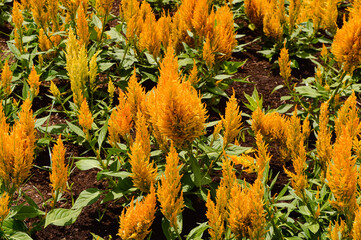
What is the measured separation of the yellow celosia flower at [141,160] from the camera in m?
2.04

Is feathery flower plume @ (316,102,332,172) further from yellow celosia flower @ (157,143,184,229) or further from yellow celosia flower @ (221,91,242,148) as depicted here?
yellow celosia flower @ (157,143,184,229)

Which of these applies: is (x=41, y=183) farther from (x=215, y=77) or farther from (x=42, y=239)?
(x=215, y=77)

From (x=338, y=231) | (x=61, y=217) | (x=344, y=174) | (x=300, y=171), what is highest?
(x=344, y=174)

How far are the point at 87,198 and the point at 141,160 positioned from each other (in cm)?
90

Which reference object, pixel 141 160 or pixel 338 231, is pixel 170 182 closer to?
pixel 141 160

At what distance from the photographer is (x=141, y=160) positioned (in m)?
2.06

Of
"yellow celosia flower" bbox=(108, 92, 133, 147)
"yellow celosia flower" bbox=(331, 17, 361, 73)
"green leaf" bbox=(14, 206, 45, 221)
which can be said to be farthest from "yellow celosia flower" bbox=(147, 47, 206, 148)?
"yellow celosia flower" bbox=(331, 17, 361, 73)

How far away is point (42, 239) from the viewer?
9.16ft

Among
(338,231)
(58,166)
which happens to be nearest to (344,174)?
(338,231)

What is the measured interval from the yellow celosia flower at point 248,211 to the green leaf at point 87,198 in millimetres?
1189

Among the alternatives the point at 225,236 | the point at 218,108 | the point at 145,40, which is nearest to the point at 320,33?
the point at 218,108

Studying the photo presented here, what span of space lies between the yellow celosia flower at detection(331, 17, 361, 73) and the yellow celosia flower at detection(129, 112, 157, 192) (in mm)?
1628

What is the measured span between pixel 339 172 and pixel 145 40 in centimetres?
218

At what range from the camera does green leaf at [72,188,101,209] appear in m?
2.72
